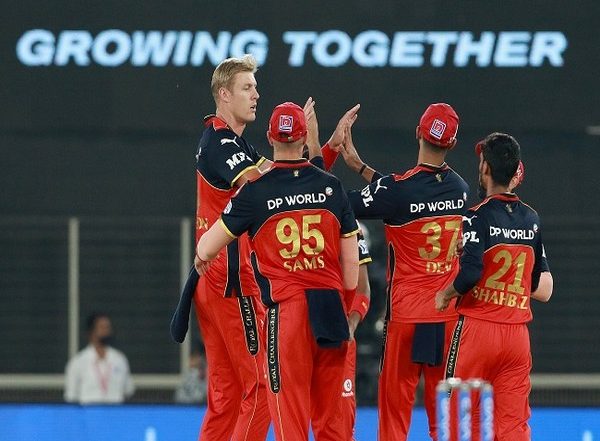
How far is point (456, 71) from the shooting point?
480 inches

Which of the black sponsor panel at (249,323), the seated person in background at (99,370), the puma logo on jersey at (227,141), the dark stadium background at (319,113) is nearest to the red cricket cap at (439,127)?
the puma logo on jersey at (227,141)

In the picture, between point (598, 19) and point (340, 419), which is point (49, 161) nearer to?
point (598, 19)

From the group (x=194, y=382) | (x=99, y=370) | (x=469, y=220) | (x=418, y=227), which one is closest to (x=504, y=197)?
(x=469, y=220)

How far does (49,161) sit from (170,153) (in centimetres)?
85

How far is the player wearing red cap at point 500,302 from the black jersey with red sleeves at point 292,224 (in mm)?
656

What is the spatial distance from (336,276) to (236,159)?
78 centimetres

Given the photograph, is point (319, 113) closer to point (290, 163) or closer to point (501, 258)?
point (501, 258)

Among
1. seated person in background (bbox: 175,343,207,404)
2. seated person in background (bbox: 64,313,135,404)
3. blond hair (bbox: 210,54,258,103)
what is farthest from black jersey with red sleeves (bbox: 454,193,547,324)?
seated person in background (bbox: 64,313,135,404)

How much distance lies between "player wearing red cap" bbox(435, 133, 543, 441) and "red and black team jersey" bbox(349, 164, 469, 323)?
241 millimetres

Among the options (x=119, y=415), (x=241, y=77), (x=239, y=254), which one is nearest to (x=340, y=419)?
(x=239, y=254)

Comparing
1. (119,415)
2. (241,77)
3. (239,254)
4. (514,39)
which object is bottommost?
(119,415)

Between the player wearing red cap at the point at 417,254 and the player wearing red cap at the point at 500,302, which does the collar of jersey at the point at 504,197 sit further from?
the player wearing red cap at the point at 417,254

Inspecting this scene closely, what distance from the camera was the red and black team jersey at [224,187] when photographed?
8617mm

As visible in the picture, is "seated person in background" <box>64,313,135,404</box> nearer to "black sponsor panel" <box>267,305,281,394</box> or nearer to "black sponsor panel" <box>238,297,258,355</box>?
"black sponsor panel" <box>238,297,258,355</box>
